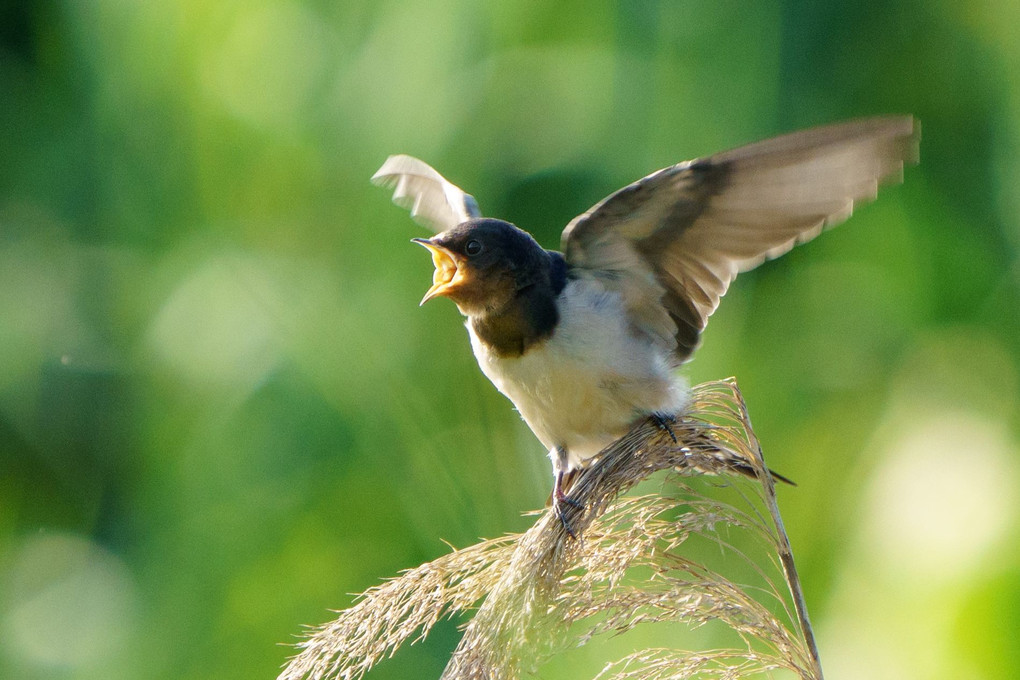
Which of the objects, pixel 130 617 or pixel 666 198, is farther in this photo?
pixel 130 617

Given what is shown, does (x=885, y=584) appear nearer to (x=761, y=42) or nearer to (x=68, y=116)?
(x=761, y=42)

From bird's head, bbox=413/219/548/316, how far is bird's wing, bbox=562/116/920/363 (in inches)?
4.9

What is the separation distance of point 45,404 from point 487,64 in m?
2.86

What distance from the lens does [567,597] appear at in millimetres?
1864

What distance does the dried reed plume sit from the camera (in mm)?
1806

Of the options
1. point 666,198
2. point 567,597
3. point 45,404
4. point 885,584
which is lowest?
point 885,584

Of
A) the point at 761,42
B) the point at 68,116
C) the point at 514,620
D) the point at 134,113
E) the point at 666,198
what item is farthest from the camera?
the point at 68,116

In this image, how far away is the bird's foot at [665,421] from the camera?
7.04 feet

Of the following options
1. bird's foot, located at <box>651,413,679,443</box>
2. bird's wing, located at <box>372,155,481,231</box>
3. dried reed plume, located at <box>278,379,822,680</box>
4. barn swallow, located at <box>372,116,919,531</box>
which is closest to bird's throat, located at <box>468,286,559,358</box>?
barn swallow, located at <box>372,116,919,531</box>

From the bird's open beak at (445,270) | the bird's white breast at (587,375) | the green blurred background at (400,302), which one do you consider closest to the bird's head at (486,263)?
the bird's open beak at (445,270)

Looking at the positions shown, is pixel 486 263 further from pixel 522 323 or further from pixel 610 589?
pixel 610 589

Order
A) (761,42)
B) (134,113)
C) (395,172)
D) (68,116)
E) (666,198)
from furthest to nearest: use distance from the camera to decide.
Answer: (68,116)
(134,113)
(761,42)
(395,172)
(666,198)

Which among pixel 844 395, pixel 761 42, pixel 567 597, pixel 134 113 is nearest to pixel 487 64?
pixel 761 42

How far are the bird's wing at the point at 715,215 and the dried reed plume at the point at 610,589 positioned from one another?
0.63 meters
